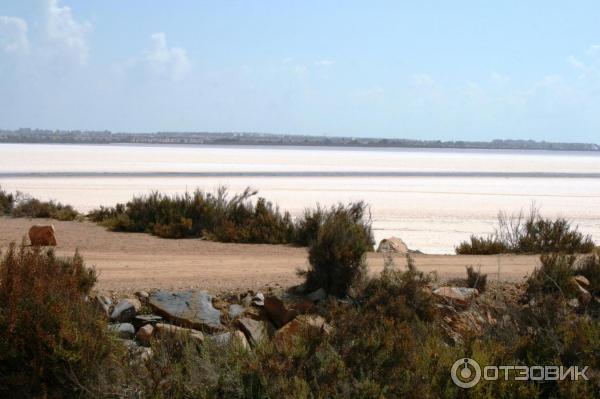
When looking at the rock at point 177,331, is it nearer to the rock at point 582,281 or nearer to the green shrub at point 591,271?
the rock at point 582,281

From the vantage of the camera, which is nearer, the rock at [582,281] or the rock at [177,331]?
the rock at [177,331]

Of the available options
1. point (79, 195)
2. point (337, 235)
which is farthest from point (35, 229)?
point (79, 195)

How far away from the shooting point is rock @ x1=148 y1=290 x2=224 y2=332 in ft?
33.3

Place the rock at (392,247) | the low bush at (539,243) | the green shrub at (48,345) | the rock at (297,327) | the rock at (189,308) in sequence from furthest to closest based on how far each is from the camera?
the low bush at (539,243)
the rock at (392,247)
the rock at (189,308)
the rock at (297,327)
the green shrub at (48,345)

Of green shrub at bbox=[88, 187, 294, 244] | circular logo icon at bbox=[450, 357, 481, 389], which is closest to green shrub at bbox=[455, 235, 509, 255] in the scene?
green shrub at bbox=[88, 187, 294, 244]

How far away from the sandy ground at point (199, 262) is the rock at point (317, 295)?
2.65 ft

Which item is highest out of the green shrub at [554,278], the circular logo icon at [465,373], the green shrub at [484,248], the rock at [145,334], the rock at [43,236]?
the circular logo icon at [465,373]

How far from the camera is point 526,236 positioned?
20062 millimetres

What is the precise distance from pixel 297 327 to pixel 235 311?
4.97 feet

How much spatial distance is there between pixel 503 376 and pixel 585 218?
28.3 meters

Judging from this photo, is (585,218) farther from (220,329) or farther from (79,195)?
(220,329)

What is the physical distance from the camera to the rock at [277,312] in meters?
10.8

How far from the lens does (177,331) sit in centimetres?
874

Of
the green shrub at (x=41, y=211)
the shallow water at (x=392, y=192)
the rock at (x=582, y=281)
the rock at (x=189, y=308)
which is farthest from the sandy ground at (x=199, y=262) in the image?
the shallow water at (x=392, y=192)
